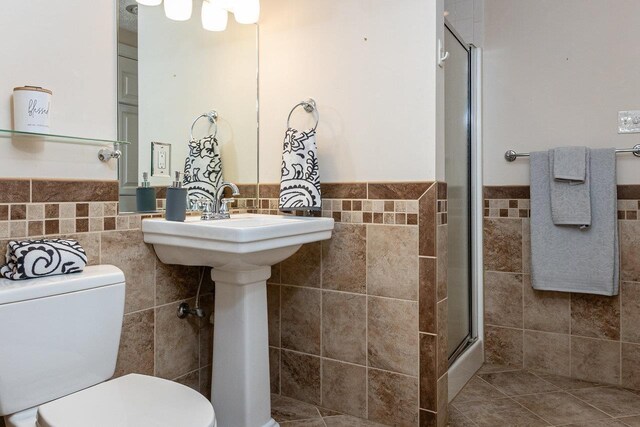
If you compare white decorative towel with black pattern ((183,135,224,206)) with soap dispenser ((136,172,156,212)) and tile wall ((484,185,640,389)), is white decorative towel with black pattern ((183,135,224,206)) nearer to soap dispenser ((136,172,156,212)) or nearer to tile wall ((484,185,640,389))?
soap dispenser ((136,172,156,212))

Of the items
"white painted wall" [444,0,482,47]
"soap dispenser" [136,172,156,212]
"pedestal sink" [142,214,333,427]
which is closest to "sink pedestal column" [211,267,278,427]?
"pedestal sink" [142,214,333,427]

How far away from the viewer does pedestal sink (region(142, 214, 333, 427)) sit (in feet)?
5.21

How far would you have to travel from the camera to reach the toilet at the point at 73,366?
3.66ft

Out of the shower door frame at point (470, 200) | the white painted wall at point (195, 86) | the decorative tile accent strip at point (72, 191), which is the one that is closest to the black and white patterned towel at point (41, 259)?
the decorative tile accent strip at point (72, 191)

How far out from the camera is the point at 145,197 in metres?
1.70

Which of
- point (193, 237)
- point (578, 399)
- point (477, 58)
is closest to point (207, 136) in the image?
point (193, 237)

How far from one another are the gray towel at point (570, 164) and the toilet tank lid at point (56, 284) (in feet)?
6.64

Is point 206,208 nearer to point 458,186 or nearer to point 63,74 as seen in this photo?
point 63,74

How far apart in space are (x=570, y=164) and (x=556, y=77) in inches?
19.1

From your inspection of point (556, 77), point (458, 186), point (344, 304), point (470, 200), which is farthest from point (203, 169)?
point (556, 77)

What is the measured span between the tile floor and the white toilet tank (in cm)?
141

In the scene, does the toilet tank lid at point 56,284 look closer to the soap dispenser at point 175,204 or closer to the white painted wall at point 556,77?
the soap dispenser at point 175,204

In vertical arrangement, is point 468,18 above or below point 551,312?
above

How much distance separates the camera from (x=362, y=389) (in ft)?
6.22
